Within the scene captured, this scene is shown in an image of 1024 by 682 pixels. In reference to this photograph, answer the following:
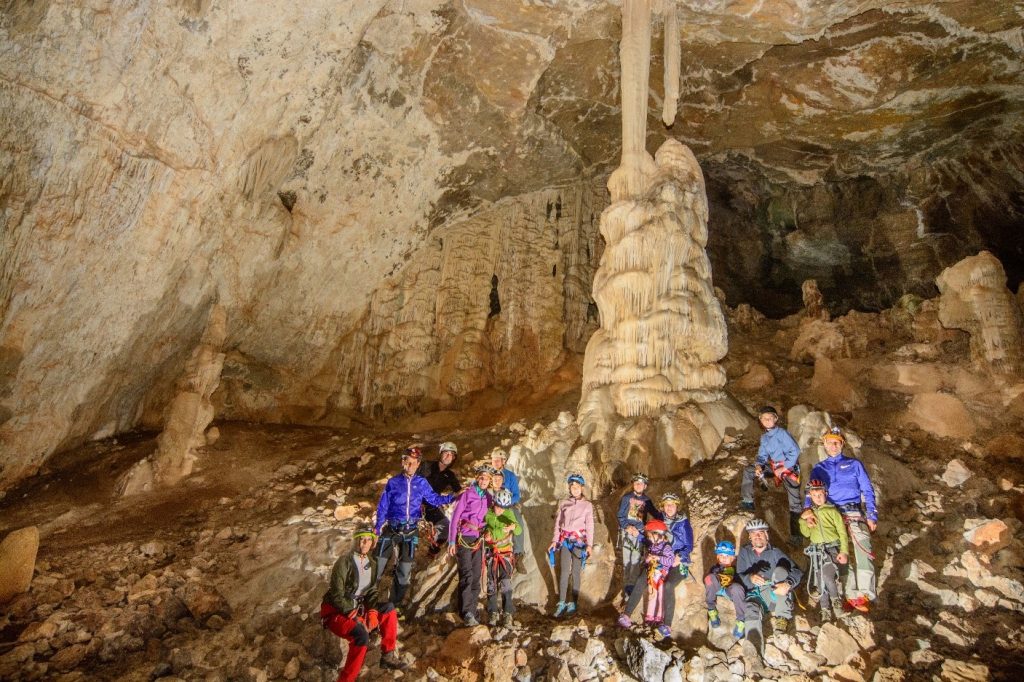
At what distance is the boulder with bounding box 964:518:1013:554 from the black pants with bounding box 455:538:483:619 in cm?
421

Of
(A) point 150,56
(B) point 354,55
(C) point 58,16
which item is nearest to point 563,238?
(B) point 354,55

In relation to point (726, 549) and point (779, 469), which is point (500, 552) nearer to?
point (726, 549)

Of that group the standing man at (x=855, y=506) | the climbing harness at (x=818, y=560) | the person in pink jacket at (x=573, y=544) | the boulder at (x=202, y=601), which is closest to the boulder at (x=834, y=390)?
the standing man at (x=855, y=506)

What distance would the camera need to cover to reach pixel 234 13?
22.6 feet

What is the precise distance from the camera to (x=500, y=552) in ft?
16.8

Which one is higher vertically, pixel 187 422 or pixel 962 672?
pixel 187 422

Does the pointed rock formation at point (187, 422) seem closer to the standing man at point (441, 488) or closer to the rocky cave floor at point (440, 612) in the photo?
the rocky cave floor at point (440, 612)

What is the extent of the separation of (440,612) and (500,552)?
2.72 feet

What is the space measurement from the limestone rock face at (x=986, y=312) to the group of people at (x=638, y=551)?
3663 mm

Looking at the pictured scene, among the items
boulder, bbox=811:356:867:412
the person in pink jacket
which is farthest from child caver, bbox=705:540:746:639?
boulder, bbox=811:356:867:412

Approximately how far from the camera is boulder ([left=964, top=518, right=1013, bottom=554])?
200 inches

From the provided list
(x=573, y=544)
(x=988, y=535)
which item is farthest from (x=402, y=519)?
(x=988, y=535)

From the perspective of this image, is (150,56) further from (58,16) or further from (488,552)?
(488,552)

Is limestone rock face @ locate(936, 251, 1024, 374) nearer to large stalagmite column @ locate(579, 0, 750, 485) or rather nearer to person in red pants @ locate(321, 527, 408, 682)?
large stalagmite column @ locate(579, 0, 750, 485)
